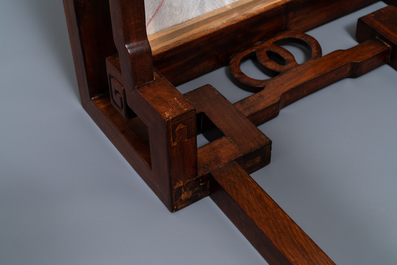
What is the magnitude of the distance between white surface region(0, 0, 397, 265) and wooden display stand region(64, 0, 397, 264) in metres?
0.04

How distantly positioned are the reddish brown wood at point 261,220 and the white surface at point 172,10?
444 mm

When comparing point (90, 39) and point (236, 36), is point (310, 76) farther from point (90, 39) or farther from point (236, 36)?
point (90, 39)

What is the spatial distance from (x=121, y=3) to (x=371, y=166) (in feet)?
2.26

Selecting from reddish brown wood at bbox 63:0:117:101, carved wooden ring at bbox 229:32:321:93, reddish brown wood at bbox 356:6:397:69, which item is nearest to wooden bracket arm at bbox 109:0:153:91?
reddish brown wood at bbox 63:0:117:101

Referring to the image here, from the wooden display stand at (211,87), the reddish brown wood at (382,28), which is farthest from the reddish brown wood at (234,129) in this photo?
the reddish brown wood at (382,28)

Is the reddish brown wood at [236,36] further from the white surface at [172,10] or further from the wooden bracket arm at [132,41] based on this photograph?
the wooden bracket arm at [132,41]

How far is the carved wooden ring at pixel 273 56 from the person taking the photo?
4.87 ft

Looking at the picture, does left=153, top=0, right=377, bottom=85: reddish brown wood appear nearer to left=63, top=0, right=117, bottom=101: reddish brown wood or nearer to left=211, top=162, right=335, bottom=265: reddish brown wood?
left=63, top=0, right=117, bottom=101: reddish brown wood

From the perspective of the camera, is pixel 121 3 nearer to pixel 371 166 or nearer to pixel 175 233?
pixel 175 233

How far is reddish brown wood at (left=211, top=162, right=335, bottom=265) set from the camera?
3.49 feet

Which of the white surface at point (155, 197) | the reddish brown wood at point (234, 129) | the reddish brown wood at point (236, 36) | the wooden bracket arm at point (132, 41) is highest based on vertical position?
the wooden bracket arm at point (132, 41)

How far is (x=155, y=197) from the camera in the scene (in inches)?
49.8

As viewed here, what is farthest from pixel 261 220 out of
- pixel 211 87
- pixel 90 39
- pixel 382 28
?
pixel 382 28

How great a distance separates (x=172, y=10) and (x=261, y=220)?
616 mm
